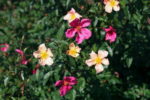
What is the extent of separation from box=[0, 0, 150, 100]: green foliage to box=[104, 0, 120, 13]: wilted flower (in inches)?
2.3

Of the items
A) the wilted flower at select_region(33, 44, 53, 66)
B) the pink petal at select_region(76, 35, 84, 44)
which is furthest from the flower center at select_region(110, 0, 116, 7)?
the wilted flower at select_region(33, 44, 53, 66)

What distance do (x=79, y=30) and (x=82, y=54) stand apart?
168mm

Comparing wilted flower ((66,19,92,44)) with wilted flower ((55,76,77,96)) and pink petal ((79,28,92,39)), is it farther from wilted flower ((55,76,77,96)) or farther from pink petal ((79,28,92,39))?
wilted flower ((55,76,77,96))

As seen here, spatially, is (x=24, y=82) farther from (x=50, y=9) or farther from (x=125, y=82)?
(x=125, y=82)

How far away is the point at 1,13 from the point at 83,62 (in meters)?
1.30

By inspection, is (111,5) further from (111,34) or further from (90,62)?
(90,62)

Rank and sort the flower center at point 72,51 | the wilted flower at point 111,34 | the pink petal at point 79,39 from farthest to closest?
the wilted flower at point 111,34, the pink petal at point 79,39, the flower center at point 72,51

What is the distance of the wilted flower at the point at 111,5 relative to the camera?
2.48m

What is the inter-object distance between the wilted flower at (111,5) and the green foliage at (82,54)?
0.19 ft

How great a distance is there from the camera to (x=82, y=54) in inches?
99.3

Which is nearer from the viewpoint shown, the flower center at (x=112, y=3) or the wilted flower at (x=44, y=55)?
the wilted flower at (x=44, y=55)

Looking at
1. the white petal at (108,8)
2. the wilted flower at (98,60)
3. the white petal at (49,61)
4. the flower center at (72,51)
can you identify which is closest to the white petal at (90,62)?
the wilted flower at (98,60)

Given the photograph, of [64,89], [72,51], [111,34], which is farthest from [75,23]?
[64,89]

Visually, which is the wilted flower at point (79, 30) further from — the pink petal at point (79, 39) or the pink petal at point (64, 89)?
the pink petal at point (64, 89)
